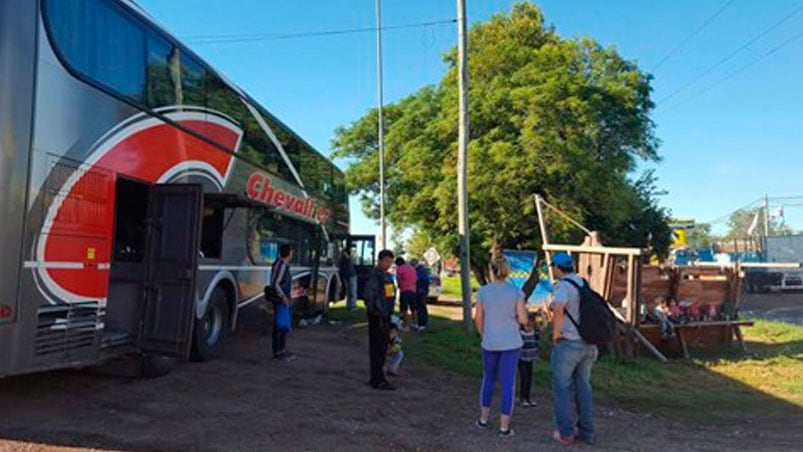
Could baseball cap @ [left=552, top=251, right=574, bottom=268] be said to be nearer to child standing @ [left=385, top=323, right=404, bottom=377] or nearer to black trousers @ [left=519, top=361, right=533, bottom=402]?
black trousers @ [left=519, top=361, right=533, bottom=402]

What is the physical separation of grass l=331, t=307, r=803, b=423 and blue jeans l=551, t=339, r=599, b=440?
2.43 meters

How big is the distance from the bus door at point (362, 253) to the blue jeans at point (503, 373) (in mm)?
15789

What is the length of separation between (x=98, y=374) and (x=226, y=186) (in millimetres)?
3135

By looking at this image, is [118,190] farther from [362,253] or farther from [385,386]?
[362,253]

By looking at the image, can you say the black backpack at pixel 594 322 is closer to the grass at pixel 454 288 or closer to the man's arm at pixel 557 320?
the man's arm at pixel 557 320

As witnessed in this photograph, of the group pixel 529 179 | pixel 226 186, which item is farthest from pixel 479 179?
pixel 226 186

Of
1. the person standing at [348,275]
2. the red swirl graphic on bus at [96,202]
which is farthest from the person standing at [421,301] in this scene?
the red swirl graphic on bus at [96,202]

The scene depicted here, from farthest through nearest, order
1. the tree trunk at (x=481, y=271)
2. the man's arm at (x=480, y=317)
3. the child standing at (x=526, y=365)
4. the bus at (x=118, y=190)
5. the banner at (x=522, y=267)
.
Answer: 1. the tree trunk at (x=481, y=271)
2. the banner at (x=522, y=267)
3. the child standing at (x=526, y=365)
4. the man's arm at (x=480, y=317)
5. the bus at (x=118, y=190)

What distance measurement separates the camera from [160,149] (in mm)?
7891

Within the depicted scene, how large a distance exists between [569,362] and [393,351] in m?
3.41

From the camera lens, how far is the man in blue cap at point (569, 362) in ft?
20.1

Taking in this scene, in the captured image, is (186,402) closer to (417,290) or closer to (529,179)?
(417,290)

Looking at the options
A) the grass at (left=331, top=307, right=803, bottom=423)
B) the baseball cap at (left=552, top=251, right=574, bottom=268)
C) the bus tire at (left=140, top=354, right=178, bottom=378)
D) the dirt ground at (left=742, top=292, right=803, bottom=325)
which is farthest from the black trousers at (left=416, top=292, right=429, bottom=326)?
the dirt ground at (left=742, top=292, right=803, bottom=325)

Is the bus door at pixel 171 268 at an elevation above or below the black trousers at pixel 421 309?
above
